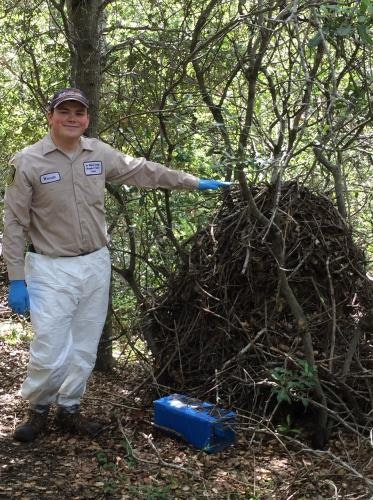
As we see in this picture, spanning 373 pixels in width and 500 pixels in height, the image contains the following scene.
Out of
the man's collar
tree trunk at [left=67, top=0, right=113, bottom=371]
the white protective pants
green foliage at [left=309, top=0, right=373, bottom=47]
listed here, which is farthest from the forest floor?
tree trunk at [left=67, top=0, right=113, bottom=371]

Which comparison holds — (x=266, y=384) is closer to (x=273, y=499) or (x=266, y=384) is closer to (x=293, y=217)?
(x=273, y=499)

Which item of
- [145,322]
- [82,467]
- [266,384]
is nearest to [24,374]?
[145,322]

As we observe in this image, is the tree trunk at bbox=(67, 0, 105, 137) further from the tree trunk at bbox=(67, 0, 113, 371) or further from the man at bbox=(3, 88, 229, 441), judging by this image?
the man at bbox=(3, 88, 229, 441)

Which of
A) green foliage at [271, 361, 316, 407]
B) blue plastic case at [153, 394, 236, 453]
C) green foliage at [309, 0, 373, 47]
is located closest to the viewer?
green foliage at [309, 0, 373, 47]

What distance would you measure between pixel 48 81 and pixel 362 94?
3.20 meters

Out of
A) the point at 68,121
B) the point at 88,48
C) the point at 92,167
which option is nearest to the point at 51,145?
the point at 68,121

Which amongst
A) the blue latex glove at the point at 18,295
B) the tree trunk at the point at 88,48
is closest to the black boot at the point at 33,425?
the blue latex glove at the point at 18,295

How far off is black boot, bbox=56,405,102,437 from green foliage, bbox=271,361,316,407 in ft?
3.91

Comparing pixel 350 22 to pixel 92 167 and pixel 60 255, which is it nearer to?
pixel 92 167

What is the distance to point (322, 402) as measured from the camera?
149 inches

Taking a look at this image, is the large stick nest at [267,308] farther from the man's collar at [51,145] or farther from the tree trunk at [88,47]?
the tree trunk at [88,47]

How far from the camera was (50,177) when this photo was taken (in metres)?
3.89

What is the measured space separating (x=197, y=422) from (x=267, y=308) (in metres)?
0.90

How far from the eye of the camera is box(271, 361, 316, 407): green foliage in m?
3.52
